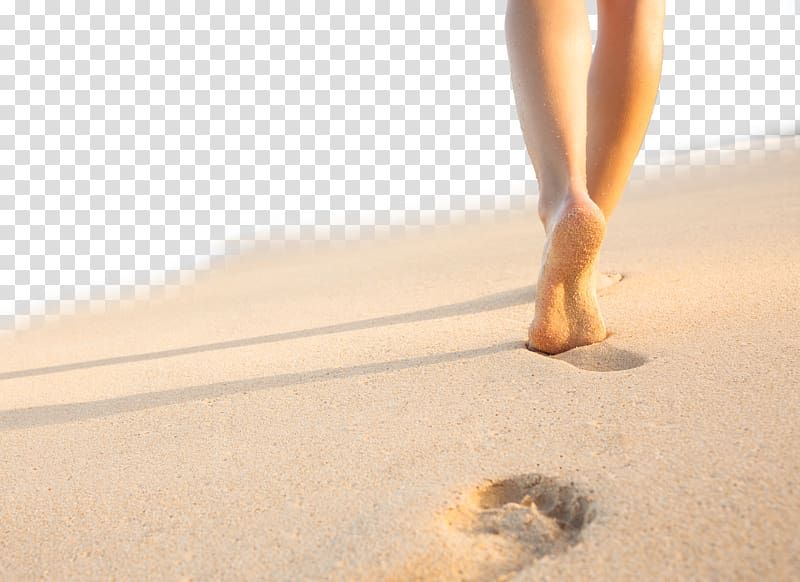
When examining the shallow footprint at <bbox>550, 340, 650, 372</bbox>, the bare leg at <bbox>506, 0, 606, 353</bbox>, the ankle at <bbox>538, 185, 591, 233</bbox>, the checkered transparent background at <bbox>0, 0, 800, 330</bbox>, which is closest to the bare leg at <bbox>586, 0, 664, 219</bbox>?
the bare leg at <bbox>506, 0, 606, 353</bbox>

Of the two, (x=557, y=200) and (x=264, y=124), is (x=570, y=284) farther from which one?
(x=264, y=124)

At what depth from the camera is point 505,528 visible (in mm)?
707

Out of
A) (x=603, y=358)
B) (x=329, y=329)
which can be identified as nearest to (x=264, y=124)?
(x=329, y=329)

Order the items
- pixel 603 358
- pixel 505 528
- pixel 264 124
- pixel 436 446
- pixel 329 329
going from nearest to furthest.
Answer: pixel 505 528 → pixel 436 446 → pixel 603 358 → pixel 329 329 → pixel 264 124

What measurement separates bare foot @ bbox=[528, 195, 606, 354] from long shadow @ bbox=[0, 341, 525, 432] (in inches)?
2.9

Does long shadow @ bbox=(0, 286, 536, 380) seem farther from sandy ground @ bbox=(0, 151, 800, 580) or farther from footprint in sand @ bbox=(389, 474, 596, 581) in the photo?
footprint in sand @ bbox=(389, 474, 596, 581)

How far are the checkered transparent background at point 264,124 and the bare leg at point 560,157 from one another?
2.26 m

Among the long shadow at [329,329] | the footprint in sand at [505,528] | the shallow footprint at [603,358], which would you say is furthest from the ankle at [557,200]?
the footprint in sand at [505,528]

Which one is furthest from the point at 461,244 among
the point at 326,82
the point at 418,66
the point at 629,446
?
the point at 326,82

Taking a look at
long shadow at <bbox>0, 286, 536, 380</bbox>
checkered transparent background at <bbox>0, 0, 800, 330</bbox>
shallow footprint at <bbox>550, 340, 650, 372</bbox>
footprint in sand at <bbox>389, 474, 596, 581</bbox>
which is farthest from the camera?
checkered transparent background at <bbox>0, 0, 800, 330</bbox>

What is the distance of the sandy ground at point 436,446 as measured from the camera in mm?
664

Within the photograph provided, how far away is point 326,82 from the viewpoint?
7.28 meters

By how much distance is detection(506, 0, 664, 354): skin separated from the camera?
1.16 meters

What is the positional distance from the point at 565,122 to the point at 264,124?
230 inches
